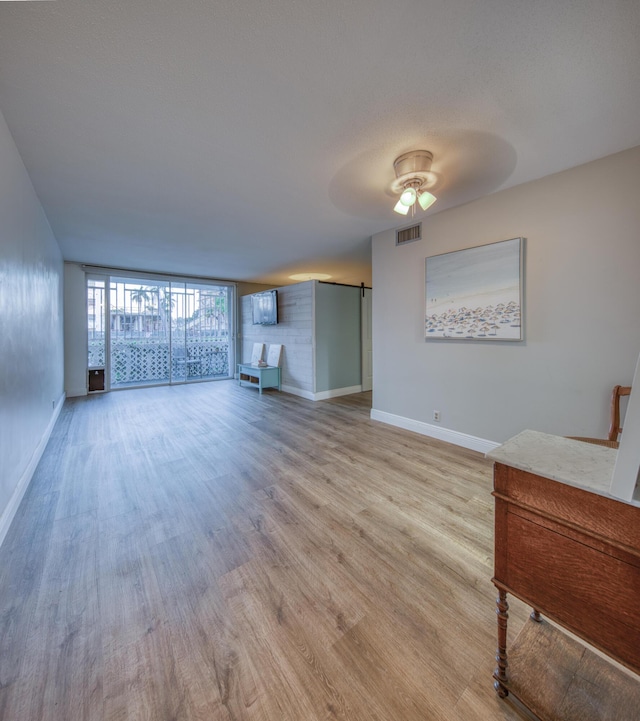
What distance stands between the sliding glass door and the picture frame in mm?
5843

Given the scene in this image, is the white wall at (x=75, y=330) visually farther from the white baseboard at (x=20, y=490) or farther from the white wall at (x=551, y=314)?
the white wall at (x=551, y=314)

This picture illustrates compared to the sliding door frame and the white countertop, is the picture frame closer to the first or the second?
the white countertop

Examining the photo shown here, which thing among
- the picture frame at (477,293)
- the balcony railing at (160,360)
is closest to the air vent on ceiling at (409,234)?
the picture frame at (477,293)

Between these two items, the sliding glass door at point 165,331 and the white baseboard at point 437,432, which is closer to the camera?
the white baseboard at point 437,432

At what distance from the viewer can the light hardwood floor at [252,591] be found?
1.03 m

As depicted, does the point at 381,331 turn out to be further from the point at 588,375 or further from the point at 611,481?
the point at 611,481

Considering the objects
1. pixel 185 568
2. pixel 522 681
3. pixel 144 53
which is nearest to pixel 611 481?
pixel 522 681

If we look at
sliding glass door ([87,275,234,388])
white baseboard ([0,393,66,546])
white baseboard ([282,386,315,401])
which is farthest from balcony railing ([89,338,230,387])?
white baseboard ([0,393,66,546])

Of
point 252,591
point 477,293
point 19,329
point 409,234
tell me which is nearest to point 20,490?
point 19,329

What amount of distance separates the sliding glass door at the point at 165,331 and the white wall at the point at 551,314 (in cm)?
563

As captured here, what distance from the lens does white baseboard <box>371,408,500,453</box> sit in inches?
122

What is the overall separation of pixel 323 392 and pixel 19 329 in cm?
419

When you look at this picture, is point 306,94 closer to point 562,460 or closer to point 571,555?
point 562,460

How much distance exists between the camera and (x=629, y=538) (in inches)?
29.9
